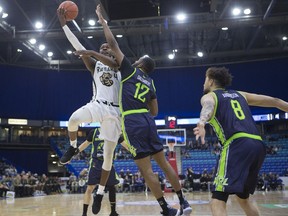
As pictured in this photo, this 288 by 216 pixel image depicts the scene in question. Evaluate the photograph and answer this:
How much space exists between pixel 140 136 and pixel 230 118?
1.00 meters

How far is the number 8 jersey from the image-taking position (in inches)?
118

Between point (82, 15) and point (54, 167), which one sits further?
point (54, 167)

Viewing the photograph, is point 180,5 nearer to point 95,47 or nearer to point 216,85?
point 216,85

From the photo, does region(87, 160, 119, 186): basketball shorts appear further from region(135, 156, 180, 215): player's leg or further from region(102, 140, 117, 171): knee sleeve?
region(135, 156, 180, 215): player's leg

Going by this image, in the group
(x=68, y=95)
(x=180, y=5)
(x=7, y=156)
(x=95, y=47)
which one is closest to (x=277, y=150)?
(x=95, y=47)

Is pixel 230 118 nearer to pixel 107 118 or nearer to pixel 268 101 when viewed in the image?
pixel 268 101

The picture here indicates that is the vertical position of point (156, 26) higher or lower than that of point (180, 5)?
higher

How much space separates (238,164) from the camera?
9.55 ft

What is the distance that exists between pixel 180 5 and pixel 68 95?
21.9m

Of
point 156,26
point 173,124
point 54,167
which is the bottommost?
point 54,167

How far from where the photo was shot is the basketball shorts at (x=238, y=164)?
2867mm

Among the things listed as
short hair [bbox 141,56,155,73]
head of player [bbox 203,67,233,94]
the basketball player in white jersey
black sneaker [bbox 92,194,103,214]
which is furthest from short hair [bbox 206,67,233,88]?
black sneaker [bbox 92,194,103,214]

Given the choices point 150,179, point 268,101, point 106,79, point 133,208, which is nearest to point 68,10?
point 106,79

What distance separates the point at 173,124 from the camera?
904 inches
